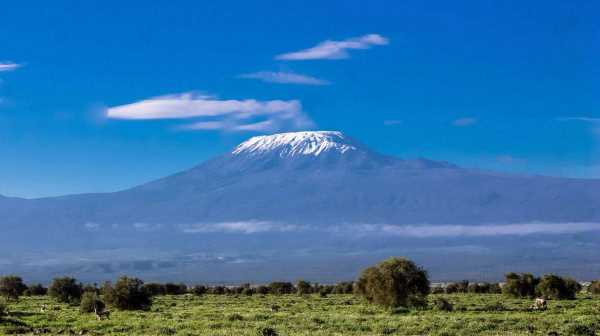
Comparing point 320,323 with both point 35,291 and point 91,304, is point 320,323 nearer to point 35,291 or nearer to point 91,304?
point 91,304

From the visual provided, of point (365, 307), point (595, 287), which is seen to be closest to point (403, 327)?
point (365, 307)

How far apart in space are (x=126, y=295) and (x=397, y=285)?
15152 millimetres

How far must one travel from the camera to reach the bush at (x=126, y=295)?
165ft

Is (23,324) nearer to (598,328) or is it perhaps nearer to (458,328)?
(458,328)

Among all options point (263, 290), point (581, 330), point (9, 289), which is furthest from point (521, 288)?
point (9, 289)

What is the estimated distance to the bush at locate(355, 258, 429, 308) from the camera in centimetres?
5044

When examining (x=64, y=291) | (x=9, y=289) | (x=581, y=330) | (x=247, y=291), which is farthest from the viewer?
(x=247, y=291)

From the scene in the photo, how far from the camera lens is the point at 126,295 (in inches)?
1986

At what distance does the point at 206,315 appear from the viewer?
44.4 metres

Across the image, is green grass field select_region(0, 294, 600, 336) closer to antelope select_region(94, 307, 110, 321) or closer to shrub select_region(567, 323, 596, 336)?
shrub select_region(567, 323, 596, 336)

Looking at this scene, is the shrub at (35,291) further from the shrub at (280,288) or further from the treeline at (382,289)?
the shrub at (280,288)

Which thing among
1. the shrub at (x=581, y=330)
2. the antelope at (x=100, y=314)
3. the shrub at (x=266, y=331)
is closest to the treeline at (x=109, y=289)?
the antelope at (x=100, y=314)

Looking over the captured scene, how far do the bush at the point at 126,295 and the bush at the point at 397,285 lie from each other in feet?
42.5

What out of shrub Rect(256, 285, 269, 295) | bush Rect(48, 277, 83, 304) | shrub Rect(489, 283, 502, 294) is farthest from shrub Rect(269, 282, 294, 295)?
bush Rect(48, 277, 83, 304)
